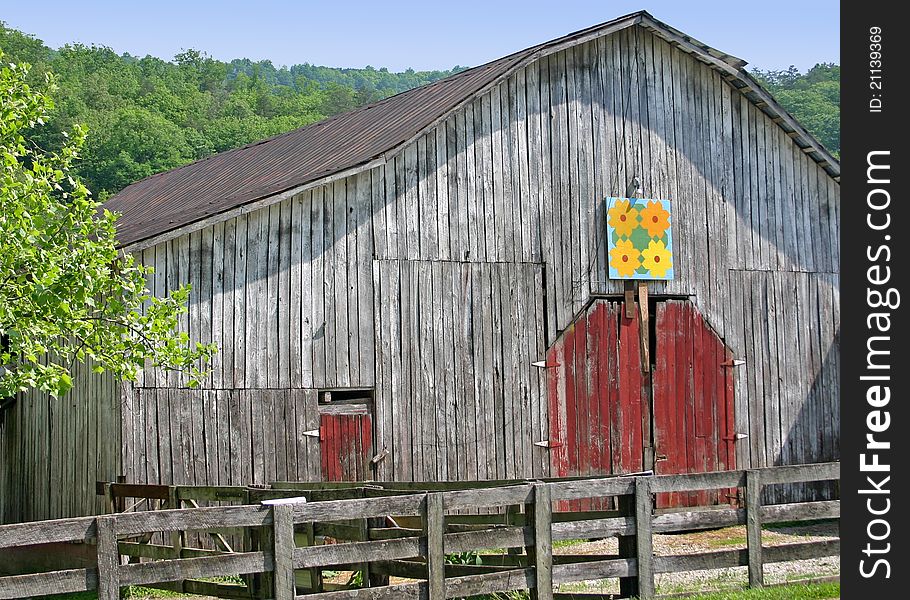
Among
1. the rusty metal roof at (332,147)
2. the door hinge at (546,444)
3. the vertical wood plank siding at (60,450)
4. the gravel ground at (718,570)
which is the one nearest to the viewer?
the gravel ground at (718,570)

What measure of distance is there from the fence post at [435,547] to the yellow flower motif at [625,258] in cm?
796

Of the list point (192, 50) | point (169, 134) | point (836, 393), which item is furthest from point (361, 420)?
point (192, 50)

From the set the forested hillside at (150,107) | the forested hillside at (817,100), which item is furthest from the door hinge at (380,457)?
the forested hillside at (817,100)

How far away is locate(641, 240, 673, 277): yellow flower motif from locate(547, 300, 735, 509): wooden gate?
47 centimetres

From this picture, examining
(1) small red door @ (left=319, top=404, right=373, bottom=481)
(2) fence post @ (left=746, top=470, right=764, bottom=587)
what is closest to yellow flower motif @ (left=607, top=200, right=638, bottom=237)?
(1) small red door @ (left=319, top=404, right=373, bottom=481)

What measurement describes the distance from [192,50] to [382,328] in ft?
333

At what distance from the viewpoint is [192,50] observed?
4434 inches

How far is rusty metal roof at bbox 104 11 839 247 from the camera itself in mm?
15641

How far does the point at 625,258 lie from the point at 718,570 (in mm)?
5741

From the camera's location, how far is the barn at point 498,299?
15.0 meters

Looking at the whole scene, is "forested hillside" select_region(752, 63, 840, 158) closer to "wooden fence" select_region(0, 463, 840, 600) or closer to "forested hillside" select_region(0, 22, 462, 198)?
"forested hillside" select_region(0, 22, 462, 198)

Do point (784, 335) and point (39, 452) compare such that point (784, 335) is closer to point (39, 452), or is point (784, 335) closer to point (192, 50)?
point (39, 452)

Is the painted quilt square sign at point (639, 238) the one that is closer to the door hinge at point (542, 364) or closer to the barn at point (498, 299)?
the barn at point (498, 299)

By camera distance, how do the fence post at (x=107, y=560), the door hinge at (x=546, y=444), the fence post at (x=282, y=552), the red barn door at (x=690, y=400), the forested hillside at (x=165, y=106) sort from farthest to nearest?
the forested hillside at (x=165, y=106)
the red barn door at (x=690, y=400)
the door hinge at (x=546, y=444)
the fence post at (x=282, y=552)
the fence post at (x=107, y=560)
